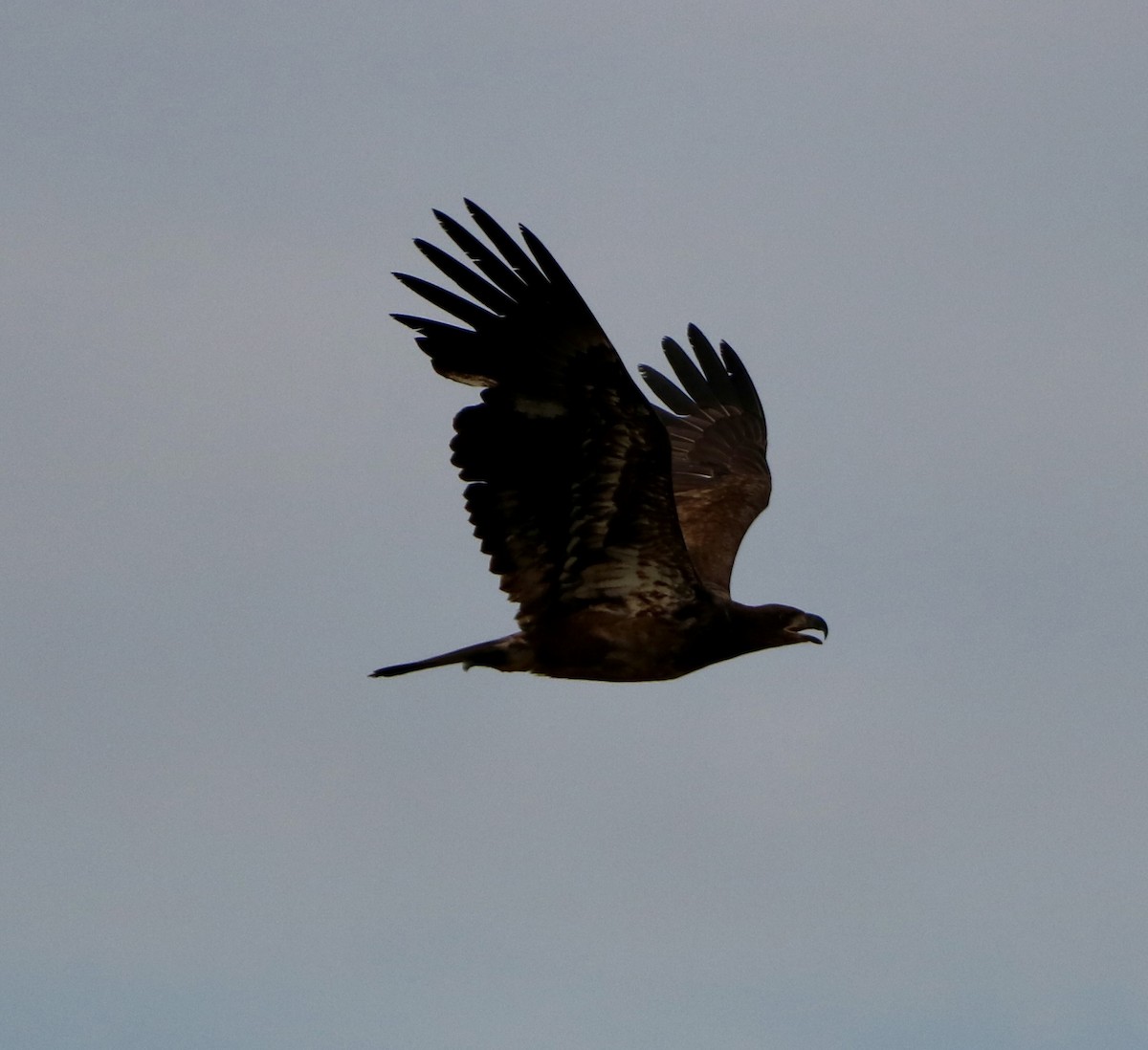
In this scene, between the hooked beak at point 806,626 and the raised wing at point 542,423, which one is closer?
the raised wing at point 542,423

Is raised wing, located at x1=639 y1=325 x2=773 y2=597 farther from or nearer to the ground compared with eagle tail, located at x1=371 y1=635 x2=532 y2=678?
farther from the ground

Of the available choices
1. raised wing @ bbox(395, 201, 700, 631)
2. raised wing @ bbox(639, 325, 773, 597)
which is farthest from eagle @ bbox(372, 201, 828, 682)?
raised wing @ bbox(639, 325, 773, 597)

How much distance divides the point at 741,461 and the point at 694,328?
41.9 inches

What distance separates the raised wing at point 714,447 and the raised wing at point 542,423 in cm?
199

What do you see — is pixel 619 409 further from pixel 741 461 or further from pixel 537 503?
pixel 741 461

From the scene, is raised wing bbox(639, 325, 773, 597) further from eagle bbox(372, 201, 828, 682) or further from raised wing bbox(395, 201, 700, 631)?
raised wing bbox(395, 201, 700, 631)

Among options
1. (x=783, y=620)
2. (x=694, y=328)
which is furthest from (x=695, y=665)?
(x=694, y=328)

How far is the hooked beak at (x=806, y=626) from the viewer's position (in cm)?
1221

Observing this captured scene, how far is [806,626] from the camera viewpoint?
40.3 ft

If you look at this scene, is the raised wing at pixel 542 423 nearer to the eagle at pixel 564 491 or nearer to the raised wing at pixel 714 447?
the eagle at pixel 564 491

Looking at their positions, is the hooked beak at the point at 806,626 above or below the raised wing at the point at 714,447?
below

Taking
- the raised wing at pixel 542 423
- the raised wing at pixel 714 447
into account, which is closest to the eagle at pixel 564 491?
the raised wing at pixel 542 423

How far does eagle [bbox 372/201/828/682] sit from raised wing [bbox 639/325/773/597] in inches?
41.4

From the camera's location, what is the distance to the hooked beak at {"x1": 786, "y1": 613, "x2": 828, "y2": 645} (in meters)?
12.2
